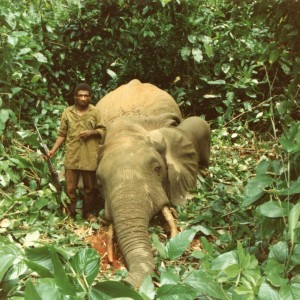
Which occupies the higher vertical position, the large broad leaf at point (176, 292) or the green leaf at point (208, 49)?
the large broad leaf at point (176, 292)

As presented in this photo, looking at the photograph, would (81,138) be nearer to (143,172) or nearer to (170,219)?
(143,172)

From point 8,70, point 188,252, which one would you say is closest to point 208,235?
point 188,252

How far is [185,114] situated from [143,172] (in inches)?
141

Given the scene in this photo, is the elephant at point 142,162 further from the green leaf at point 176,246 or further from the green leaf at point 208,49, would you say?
the green leaf at point 176,246

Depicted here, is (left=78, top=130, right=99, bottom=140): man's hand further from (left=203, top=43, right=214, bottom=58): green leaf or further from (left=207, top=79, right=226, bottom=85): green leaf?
(left=207, top=79, right=226, bottom=85): green leaf

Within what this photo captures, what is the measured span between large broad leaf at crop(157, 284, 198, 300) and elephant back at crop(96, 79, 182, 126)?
14.7ft

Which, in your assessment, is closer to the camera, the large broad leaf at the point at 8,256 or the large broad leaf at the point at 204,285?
the large broad leaf at the point at 8,256

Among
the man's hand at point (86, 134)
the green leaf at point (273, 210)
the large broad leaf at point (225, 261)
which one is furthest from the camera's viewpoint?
the man's hand at point (86, 134)

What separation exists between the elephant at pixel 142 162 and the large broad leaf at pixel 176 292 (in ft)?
6.44

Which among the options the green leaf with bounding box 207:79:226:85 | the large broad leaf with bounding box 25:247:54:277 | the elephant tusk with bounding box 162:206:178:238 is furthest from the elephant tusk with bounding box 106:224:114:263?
the green leaf with bounding box 207:79:226:85

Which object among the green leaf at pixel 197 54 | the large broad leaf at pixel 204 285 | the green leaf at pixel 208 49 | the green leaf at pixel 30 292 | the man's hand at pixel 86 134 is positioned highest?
the green leaf at pixel 30 292

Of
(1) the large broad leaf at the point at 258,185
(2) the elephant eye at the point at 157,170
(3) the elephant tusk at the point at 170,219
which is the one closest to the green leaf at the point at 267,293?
(1) the large broad leaf at the point at 258,185

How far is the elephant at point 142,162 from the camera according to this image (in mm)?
3987

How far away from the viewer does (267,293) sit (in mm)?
1587
